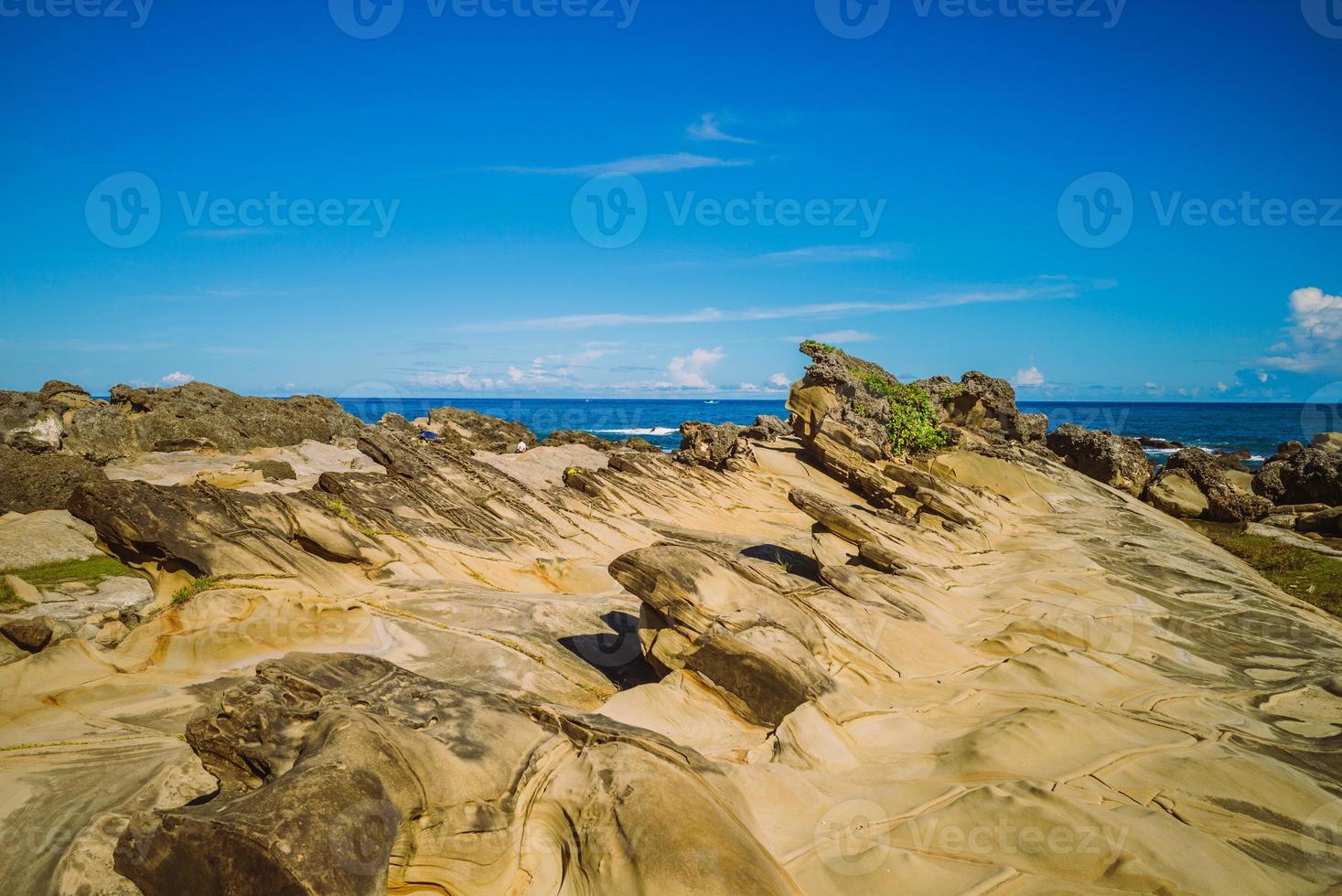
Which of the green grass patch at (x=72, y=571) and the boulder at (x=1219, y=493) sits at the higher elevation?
the boulder at (x=1219, y=493)

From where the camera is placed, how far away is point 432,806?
5.01 m

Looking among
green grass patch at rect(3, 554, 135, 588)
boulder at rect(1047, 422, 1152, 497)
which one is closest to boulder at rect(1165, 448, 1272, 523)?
boulder at rect(1047, 422, 1152, 497)

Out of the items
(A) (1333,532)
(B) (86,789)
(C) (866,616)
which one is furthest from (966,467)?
(B) (86,789)

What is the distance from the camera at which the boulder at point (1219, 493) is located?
25.0 m

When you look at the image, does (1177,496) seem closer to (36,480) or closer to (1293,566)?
(1293,566)

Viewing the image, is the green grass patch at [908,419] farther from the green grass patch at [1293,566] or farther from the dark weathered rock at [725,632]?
the dark weathered rock at [725,632]

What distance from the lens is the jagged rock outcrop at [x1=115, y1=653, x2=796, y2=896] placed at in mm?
4051

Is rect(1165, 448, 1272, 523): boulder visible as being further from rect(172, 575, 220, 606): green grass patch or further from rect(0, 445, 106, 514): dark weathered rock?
rect(0, 445, 106, 514): dark weathered rock

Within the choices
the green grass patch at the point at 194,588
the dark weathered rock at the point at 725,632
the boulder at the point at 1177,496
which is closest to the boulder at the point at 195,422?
the green grass patch at the point at 194,588

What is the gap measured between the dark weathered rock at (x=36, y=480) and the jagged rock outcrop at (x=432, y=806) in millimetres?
15263

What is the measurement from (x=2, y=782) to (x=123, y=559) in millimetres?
6241

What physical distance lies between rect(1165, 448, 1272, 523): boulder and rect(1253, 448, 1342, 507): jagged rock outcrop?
7.01 feet

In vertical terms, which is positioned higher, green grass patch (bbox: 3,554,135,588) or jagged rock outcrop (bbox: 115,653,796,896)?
jagged rock outcrop (bbox: 115,653,796,896)

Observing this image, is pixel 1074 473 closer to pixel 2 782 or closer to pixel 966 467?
pixel 966 467
